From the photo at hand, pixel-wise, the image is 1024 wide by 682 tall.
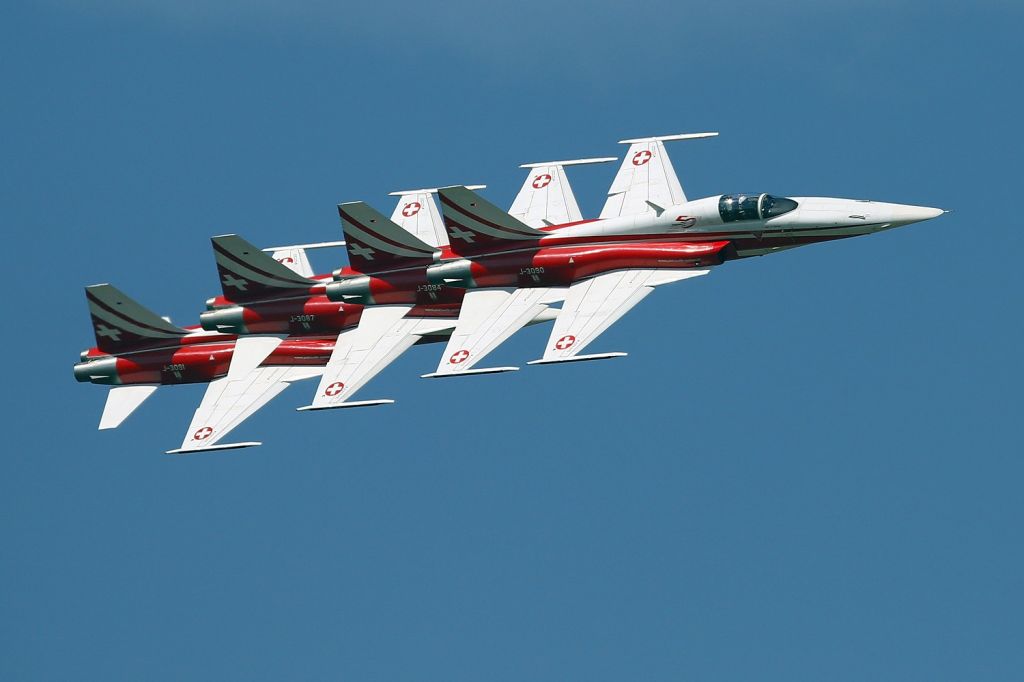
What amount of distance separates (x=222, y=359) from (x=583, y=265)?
1542 cm

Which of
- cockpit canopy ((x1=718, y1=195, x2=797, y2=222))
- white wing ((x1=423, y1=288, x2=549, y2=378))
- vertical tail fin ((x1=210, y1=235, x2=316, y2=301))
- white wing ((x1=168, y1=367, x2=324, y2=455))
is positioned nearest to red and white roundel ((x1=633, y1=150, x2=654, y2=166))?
cockpit canopy ((x1=718, y1=195, x2=797, y2=222))

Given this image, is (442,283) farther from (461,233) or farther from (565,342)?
(565,342)

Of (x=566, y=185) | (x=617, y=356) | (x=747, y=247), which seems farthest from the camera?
(x=566, y=185)

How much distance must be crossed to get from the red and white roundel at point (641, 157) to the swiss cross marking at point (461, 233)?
829cm

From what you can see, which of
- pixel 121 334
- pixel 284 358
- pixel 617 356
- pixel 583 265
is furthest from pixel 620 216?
pixel 121 334

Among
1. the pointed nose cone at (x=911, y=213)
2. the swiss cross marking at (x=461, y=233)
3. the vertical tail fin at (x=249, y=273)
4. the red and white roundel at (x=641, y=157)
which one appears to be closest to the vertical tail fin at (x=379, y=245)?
the swiss cross marking at (x=461, y=233)

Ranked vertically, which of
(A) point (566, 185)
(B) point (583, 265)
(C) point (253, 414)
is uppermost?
(A) point (566, 185)

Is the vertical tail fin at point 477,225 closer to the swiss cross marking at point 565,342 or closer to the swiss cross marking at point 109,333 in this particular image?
the swiss cross marking at point 565,342

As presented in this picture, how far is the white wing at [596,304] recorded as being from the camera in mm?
79688

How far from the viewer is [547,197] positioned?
90.0 meters

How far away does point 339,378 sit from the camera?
272 feet

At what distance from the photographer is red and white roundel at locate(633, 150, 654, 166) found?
292 feet

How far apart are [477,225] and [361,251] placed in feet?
16.3

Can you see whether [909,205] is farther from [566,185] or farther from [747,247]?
[566,185]
